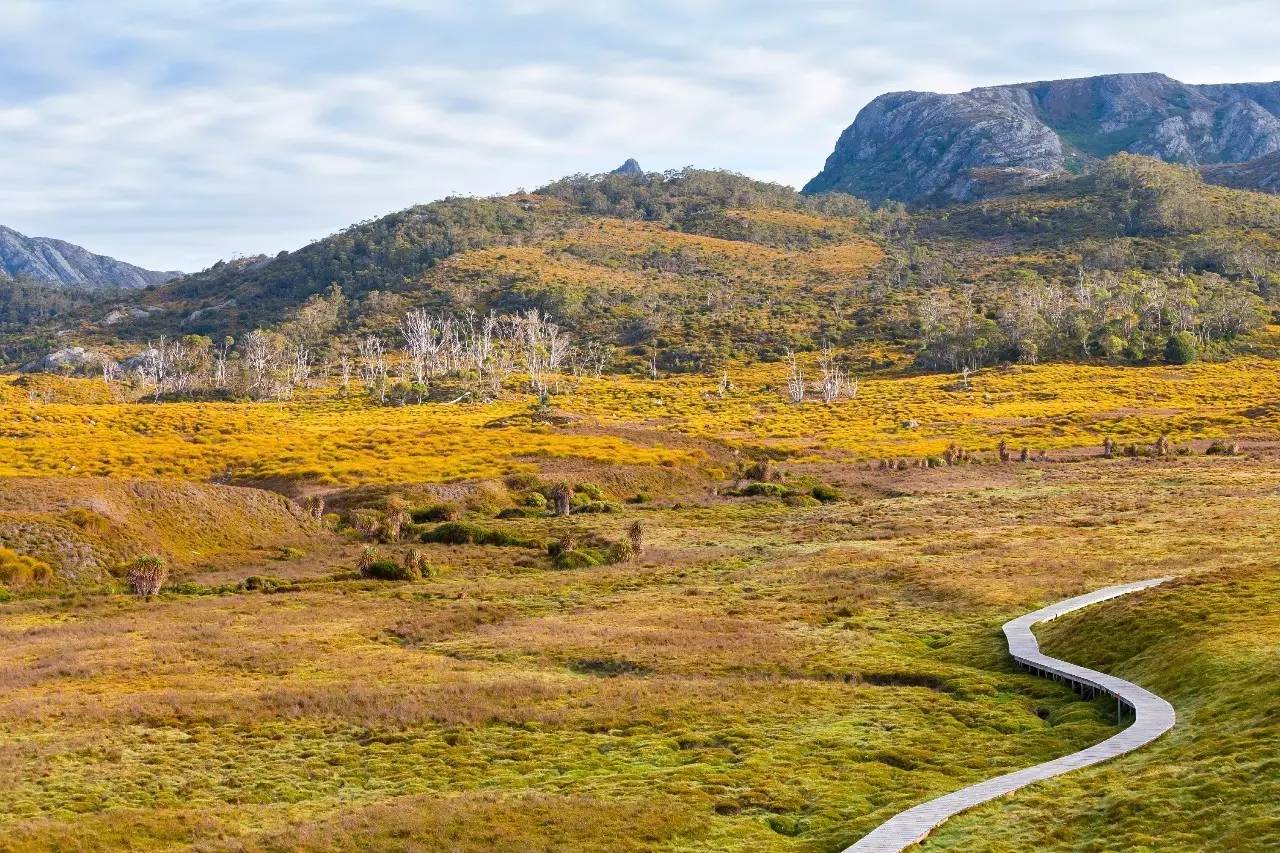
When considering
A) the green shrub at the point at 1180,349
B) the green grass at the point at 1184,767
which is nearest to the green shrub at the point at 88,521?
the green grass at the point at 1184,767

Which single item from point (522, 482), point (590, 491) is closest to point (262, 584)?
point (522, 482)

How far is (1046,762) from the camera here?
23953 millimetres

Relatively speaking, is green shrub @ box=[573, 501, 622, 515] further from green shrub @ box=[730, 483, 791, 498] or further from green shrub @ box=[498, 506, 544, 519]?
green shrub @ box=[730, 483, 791, 498]

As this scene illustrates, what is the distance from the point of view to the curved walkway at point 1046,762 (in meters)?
19.5

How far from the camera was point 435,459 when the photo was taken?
90375mm

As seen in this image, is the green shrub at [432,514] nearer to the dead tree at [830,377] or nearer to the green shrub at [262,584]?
the green shrub at [262,584]

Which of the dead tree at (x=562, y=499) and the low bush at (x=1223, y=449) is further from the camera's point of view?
the low bush at (x=1223, y=449)

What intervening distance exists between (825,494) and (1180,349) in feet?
371

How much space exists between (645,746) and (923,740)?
6.49m

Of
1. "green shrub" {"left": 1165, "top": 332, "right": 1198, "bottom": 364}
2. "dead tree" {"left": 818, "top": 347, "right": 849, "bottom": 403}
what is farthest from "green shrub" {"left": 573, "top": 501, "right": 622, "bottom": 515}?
"green shrub" {"left": 1165, "top": 332, "right": 1198, "bottom": 364}

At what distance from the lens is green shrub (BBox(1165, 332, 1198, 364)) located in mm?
171125

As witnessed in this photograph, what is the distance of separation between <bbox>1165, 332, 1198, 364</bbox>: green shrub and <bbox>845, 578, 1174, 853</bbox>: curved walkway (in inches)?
6029

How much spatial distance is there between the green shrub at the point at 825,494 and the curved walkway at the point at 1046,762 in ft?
151

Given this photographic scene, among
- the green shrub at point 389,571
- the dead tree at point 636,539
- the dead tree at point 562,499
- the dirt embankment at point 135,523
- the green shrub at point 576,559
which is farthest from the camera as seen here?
the dead tree at point 562,499
